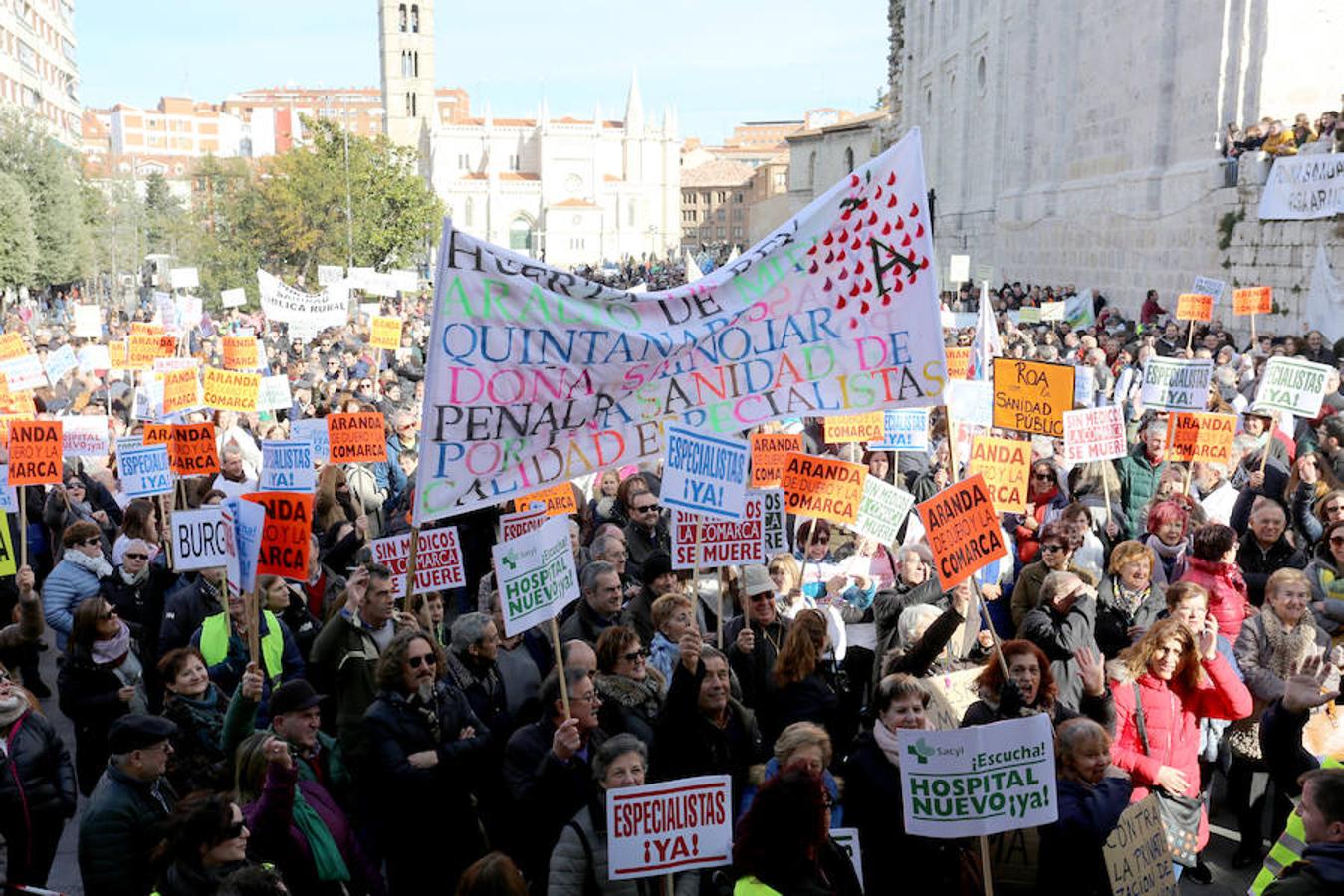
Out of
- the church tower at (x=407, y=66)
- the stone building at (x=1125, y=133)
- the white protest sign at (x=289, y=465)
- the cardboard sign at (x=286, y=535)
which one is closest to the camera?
the cardboard sign at (x=286, y=535)

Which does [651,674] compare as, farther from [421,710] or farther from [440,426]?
[440,426]

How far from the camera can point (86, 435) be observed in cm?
1215

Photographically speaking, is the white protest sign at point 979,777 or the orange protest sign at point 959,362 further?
the orange protest sign at point 959,362

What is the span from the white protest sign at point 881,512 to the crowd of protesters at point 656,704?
1.06 feet

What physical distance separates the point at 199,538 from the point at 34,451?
3.02 meters

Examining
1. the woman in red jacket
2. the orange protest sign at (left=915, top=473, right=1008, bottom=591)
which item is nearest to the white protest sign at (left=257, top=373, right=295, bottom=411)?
the orange protest sign at (left=915, top=473, right=1008, bottom=591)

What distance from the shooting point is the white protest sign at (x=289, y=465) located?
934cm

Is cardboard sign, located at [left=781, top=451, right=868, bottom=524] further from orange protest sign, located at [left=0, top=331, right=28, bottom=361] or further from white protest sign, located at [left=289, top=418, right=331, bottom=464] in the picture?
orange protest sign, located at [left=0, top=331, right=28, bottom=361]

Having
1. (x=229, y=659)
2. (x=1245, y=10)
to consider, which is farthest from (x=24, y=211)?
(x=229, y=659)

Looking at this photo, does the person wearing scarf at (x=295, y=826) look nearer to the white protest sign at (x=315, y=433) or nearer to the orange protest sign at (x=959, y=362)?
the white protest sign at (x=315, y=433)

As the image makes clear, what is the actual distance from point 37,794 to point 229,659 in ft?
4.12

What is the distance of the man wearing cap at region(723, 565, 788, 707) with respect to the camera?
22.1ft

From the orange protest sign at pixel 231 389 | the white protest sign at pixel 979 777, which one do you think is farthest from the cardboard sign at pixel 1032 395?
the orange protest sign at pixel 231 389

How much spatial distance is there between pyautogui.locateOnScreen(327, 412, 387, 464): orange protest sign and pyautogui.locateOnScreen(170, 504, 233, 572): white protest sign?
3.06 metres
